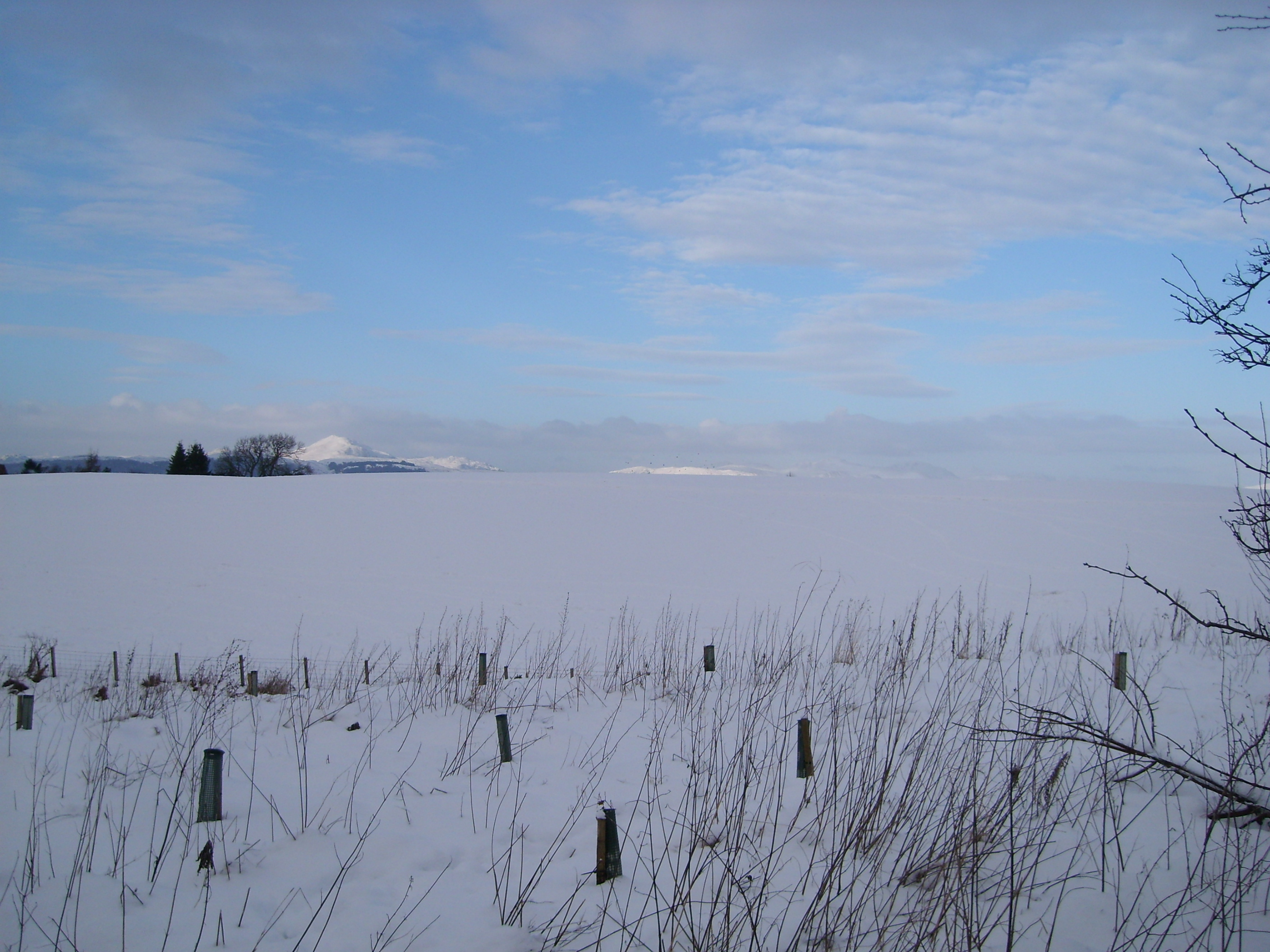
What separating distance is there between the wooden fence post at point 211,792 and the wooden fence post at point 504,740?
Answer: 149cm

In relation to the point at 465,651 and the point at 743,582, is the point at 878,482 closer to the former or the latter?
the point at 743,582

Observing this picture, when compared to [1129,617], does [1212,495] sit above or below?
above

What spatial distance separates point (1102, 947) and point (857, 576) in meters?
20.8

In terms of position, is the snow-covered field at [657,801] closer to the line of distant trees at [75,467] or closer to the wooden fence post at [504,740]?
the wooden fence post at [504,740]

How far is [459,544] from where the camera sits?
27.2 m

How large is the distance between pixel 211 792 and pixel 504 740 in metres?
1.58

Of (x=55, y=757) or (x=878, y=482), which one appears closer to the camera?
(x=55, y=757)

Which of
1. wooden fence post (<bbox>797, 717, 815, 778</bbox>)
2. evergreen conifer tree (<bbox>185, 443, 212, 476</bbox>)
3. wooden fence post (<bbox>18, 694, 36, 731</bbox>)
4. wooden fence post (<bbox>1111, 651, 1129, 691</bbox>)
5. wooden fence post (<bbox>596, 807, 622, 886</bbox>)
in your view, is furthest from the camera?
evergreen conifer tree (<bbox>185, 443, 212, 476</bbox>)

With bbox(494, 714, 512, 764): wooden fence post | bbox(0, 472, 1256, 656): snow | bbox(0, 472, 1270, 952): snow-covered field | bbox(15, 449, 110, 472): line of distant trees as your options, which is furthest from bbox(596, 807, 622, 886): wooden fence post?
bbox(15, 449, 110, 472): line of distant trees

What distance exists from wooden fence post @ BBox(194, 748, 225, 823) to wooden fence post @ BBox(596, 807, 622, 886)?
1831 millimetres

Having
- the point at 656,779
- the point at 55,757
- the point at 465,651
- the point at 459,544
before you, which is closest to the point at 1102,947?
the point at 656,779

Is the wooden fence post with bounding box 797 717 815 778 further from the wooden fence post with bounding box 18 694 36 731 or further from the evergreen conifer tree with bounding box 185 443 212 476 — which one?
the evergreen conifer tree with bounding box 185 443 212 476

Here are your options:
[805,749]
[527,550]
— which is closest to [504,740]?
[805,749]

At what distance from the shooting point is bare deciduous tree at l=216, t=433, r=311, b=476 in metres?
69.6
